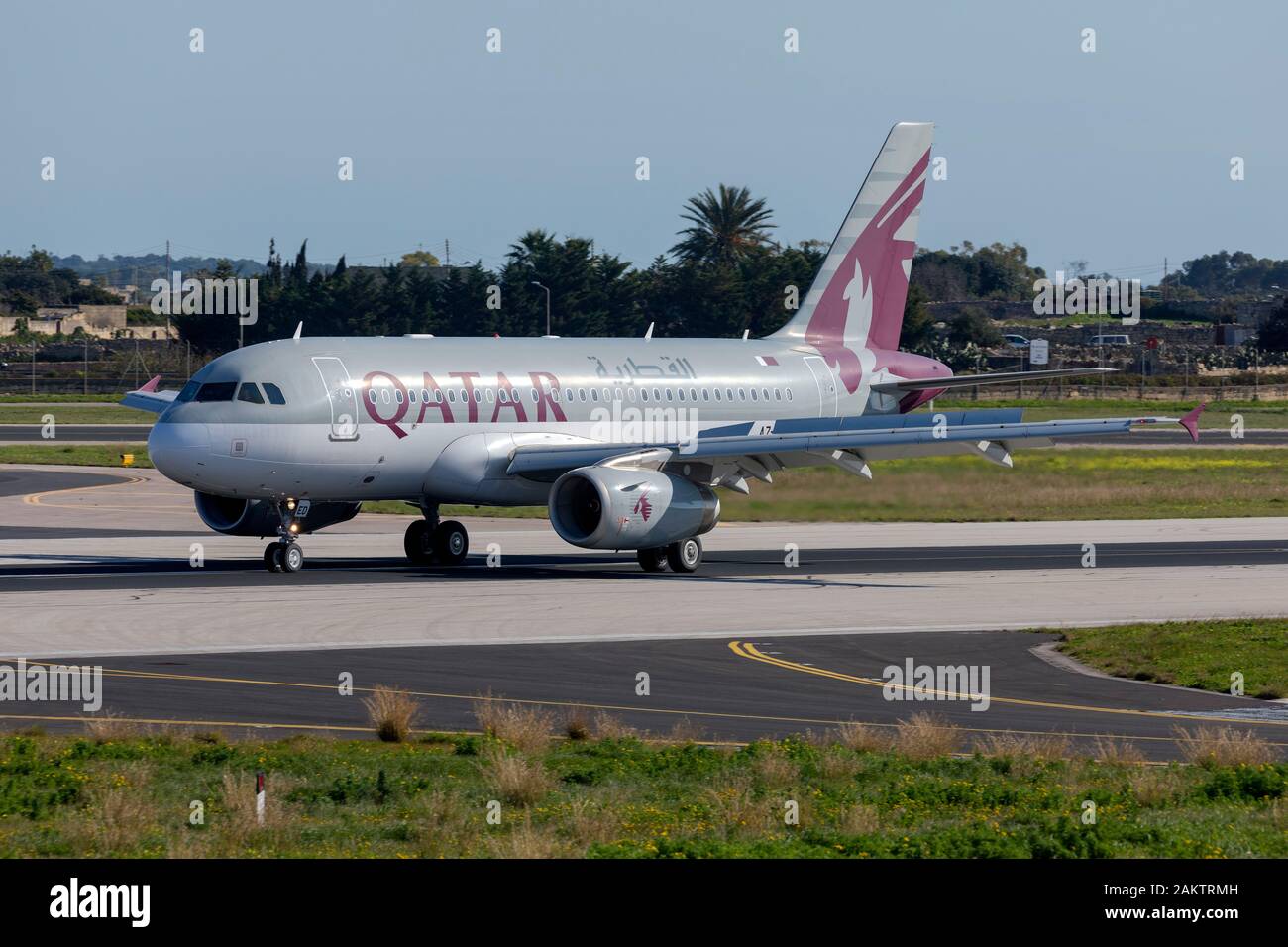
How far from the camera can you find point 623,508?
133 feet

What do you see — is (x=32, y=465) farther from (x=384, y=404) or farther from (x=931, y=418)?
(x=931, y=418)

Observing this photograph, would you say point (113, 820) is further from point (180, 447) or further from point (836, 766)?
point (180, 447)

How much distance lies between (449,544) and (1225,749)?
89.1 ft

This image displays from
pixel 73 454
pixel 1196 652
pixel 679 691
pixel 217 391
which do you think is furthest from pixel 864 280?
pixel 73 454

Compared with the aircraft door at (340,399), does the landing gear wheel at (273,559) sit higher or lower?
lower

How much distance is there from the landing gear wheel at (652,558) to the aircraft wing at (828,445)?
207 cm

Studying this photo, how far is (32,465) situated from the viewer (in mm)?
80188

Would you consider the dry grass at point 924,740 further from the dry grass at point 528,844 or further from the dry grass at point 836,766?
the dry grass at point 528,844

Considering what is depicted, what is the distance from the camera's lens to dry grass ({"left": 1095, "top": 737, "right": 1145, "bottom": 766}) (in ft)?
67.7

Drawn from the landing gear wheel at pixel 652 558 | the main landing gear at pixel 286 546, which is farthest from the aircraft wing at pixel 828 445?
the main landing gear at pixel 286 546

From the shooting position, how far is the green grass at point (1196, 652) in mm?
28516

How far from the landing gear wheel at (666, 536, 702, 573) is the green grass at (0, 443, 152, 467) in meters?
44.7

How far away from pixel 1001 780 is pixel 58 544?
1410 inches
